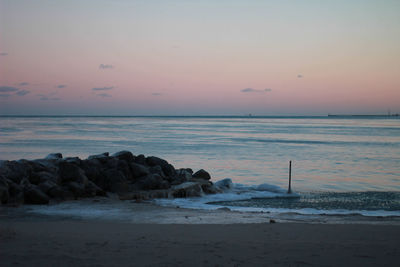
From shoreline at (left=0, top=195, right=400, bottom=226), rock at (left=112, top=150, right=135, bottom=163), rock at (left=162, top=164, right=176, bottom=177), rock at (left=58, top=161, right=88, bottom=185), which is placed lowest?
shoreline at (left=0, top=195, right=400, bottom=226)

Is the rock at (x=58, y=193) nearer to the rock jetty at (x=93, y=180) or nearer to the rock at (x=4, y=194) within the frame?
the rock jetty at (x=93, y=180)

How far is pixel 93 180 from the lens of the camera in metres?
13.0

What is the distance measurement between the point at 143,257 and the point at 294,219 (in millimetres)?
4771

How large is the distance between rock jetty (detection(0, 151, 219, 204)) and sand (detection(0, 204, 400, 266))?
2819mm

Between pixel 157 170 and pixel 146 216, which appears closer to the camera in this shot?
pixel 146 216

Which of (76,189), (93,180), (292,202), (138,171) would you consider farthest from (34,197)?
(292,202)

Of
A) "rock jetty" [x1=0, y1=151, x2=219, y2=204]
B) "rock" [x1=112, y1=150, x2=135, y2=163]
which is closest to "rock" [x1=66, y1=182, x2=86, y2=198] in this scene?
"rock jetty" [x1=0, y1=151, x2=219, y2=204]

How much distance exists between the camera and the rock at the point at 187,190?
1315cm

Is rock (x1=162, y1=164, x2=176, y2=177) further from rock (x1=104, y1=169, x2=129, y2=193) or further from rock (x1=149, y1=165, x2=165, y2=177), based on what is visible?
rock (x1=104, y1=169, x2=129, y2=193)

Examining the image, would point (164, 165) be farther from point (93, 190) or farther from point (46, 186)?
point (46, 186)

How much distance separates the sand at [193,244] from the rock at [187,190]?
17.5ft

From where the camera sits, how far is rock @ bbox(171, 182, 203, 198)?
13147 millimetres

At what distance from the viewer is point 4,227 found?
7.01m

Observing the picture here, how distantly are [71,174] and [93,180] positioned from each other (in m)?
0.96
